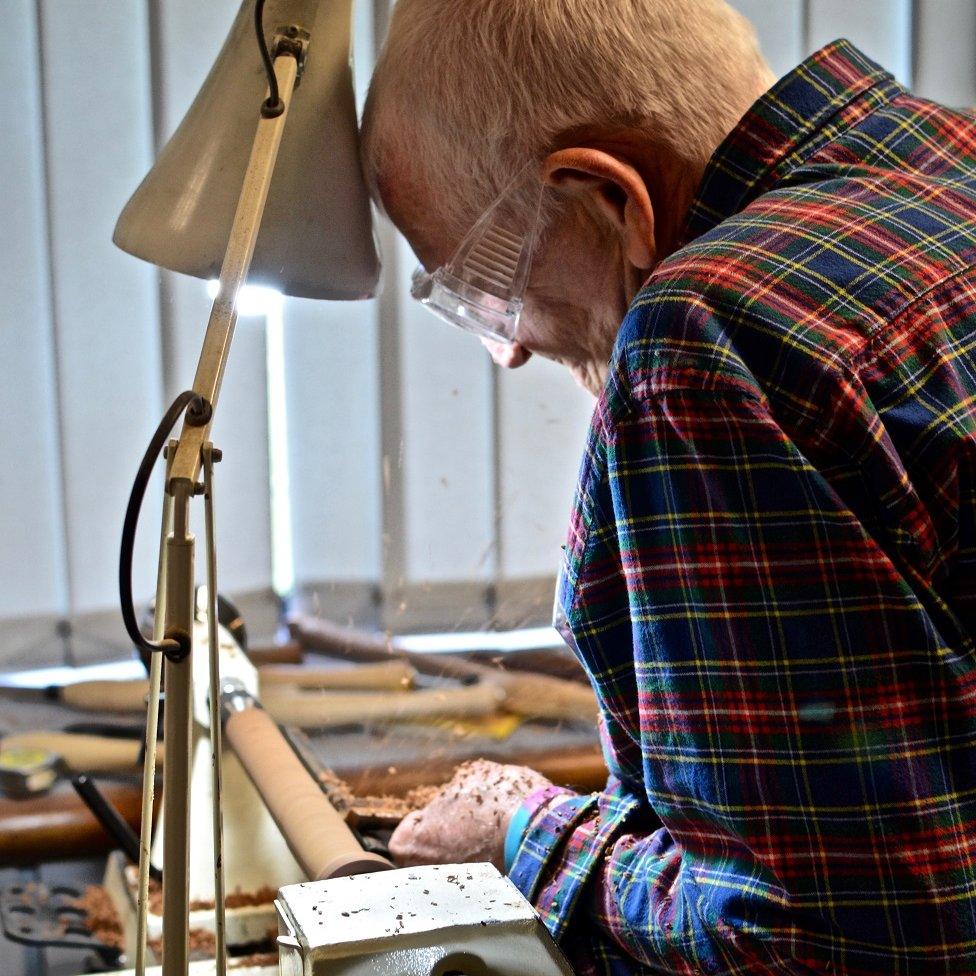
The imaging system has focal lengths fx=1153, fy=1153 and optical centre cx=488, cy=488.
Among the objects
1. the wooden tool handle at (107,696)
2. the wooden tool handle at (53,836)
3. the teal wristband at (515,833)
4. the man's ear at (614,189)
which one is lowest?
the wooden tool handle at (53,836)

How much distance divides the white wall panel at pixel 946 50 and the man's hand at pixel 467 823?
184 centimetres

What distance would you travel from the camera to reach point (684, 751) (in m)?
0.64

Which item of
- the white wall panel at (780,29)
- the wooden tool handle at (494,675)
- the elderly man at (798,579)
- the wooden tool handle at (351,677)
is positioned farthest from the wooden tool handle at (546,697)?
the white wall panel at (780,29)

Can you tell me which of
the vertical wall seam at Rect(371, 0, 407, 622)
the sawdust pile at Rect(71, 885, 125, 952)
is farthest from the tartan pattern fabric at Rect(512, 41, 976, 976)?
the vertical wall seam at Rect(371, 0, 407, 622)

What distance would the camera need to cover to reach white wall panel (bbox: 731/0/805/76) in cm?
215

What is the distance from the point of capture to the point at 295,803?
3.24ft

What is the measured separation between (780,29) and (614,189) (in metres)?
1.61

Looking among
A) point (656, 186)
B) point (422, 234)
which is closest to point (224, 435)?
point (422, 234)

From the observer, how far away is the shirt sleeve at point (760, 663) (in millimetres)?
593

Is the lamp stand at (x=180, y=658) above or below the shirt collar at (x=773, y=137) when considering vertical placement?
below

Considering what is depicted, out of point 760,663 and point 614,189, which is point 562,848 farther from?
point 614,189

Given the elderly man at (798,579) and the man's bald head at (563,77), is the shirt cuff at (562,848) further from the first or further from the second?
the man's bald head at (563,77)

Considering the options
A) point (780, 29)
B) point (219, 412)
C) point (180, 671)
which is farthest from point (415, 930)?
point (780, 29)

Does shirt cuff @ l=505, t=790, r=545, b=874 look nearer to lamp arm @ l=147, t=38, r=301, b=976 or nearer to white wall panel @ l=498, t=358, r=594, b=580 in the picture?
lamp arm @ l=147, t=38, r=301, b=976
